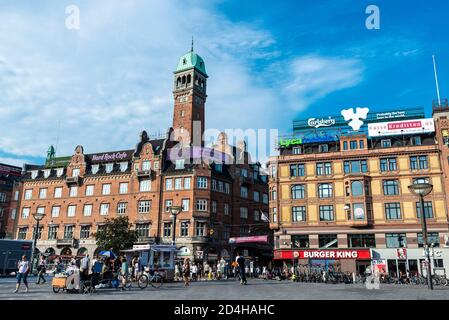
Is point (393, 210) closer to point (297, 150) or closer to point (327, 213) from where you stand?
point (327, 213)

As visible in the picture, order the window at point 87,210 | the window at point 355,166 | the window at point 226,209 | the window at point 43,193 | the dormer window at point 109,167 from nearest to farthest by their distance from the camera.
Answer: the window at point 355,166 → the window at point 226,209 → the window at point 87,210 → the dormer window at point 109,167 → the window at point 43,193

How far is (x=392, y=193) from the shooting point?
154 feet

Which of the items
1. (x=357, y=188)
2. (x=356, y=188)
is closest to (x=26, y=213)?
(x=356, y=188)

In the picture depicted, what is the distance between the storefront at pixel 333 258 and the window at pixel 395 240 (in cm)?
254

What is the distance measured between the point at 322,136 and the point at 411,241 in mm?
16398

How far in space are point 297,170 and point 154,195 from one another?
22.2 metres

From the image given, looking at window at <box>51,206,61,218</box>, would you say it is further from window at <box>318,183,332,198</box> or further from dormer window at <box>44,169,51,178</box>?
window at <box>318,183,332,198</box>

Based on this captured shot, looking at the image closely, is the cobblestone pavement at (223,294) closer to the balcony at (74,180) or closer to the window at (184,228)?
the window at (184,228)

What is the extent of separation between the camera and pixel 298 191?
51.1 metres

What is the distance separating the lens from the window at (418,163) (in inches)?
1839

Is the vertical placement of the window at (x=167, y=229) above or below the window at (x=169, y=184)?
below

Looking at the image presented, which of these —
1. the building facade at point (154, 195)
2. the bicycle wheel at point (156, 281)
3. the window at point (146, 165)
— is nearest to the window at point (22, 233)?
the building facade at point (154, 195)

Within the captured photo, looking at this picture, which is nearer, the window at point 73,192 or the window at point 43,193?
the window at point 73,192
